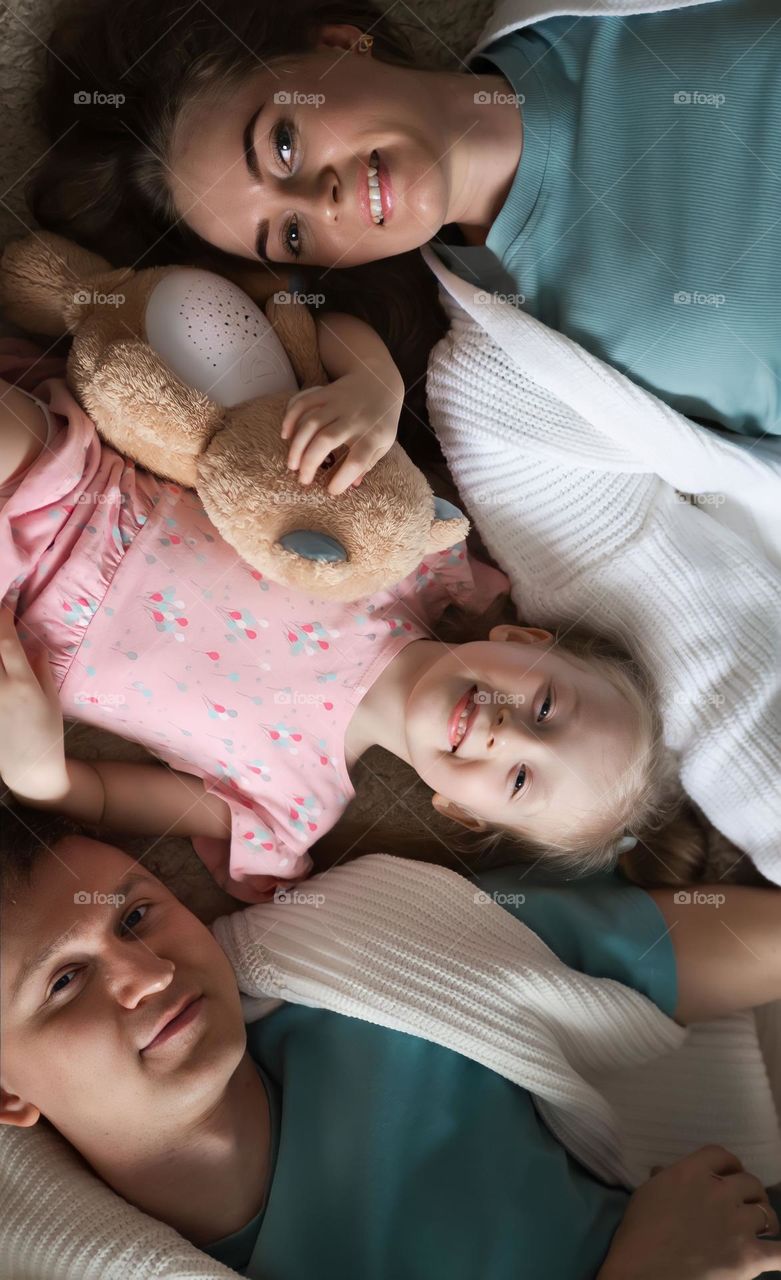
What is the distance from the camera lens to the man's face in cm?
107

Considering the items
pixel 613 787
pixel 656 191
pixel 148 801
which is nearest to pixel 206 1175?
pixel 148 801

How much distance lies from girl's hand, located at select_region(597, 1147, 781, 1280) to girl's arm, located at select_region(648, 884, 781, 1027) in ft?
0.63

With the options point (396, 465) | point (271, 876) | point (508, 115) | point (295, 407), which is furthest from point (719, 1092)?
point (508, 115)

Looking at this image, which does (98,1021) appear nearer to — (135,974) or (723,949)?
(135,974)

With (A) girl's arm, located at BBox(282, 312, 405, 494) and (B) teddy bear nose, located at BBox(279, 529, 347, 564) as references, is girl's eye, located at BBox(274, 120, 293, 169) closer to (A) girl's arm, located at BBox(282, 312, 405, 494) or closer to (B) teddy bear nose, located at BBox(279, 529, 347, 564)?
(A) girl's arm, located at BBox(282, 312, 405, 494)

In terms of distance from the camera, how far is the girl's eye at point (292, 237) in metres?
1.08

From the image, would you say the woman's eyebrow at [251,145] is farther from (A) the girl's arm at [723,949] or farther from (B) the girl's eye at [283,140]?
(A) the girl's arm at [723,949]

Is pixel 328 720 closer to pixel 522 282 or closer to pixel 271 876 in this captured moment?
pixel 271 876

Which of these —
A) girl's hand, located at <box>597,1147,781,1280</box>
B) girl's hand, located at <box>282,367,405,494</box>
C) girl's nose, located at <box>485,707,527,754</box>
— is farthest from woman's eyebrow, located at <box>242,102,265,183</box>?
girl's hand, located at <box>597,1147,781,1280</box>

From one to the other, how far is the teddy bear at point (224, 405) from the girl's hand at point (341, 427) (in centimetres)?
2

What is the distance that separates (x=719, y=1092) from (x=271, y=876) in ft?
2.05

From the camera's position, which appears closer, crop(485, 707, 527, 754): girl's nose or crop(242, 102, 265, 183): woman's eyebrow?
crop(242, 102, 265, 183): woman's eyebrow

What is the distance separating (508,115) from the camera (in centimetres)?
115

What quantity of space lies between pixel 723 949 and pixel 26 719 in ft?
2.89
